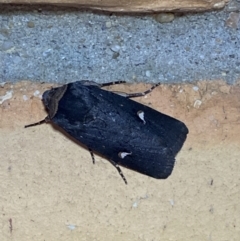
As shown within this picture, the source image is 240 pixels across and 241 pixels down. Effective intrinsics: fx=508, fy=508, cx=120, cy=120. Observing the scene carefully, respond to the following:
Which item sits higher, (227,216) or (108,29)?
(108,29)

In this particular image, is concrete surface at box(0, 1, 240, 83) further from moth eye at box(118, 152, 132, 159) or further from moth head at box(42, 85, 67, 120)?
moth eye at box(118, 152, 132, 159)

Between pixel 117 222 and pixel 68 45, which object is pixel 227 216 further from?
pixel 68 45

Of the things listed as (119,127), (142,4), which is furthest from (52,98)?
(142,4)

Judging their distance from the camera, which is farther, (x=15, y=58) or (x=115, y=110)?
(x=115, y=110)

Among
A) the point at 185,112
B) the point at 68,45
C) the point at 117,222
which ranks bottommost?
the point at 117,222

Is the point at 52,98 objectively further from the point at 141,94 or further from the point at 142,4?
the point at 142,4

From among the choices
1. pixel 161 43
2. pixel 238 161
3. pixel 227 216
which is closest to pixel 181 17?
pixel 161 43

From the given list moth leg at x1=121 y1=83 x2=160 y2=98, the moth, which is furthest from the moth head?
moth leg at x1=121 y1=83 x2=160 y2=98
